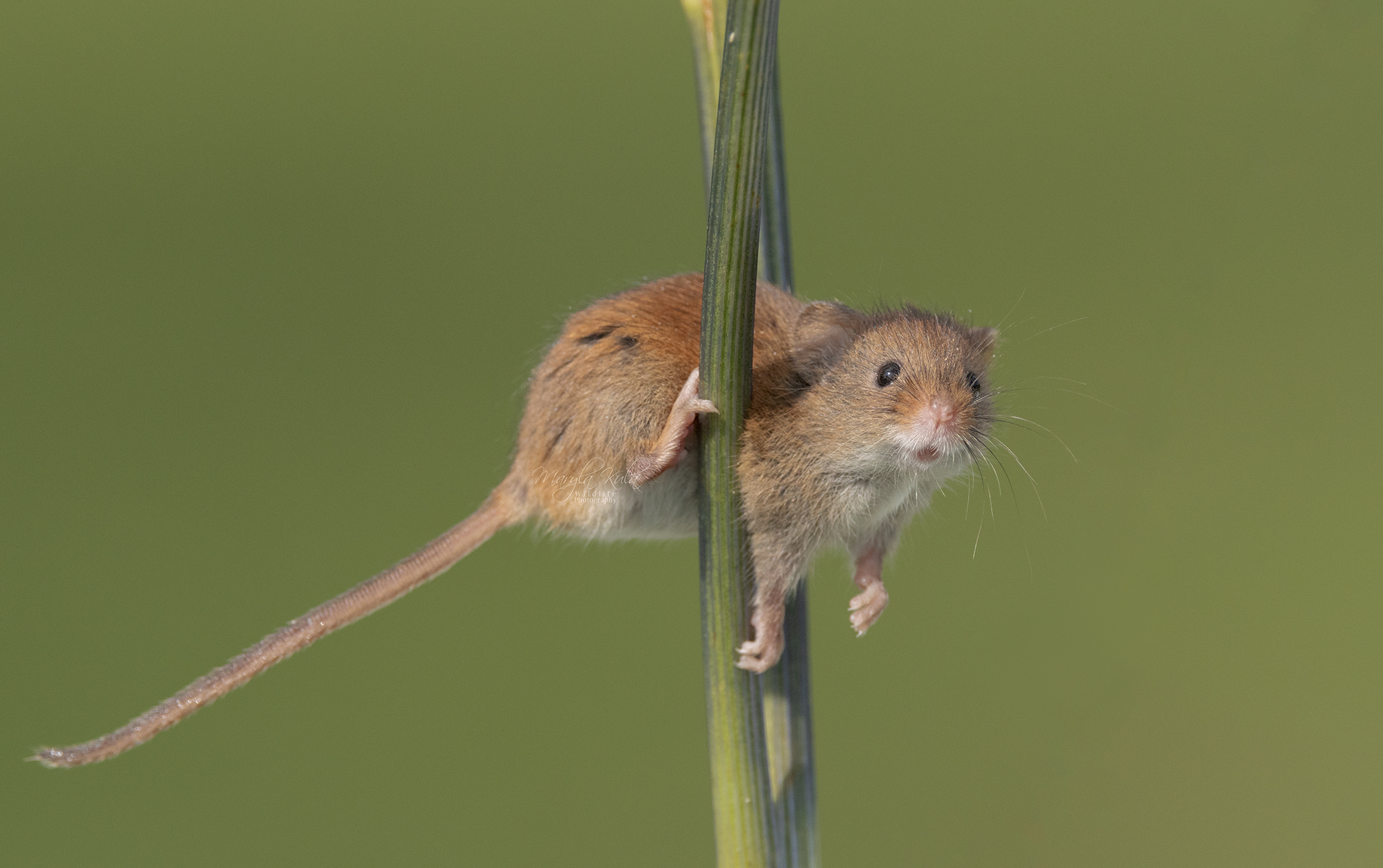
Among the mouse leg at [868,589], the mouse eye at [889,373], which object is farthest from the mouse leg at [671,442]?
the mouse leg at [868,589]

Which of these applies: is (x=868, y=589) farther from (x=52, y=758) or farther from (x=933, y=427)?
(x=52, y=758)

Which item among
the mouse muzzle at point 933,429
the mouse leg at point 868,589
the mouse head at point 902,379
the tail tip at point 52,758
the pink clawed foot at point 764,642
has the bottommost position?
the tail tip at point 52,758

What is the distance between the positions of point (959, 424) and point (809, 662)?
17.9 inches

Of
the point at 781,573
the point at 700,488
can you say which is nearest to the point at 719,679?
the point at 700,488

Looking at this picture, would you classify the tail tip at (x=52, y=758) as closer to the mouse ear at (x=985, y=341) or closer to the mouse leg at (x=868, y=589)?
the mouse leg at (x=868, y=589)

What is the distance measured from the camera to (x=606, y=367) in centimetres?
214

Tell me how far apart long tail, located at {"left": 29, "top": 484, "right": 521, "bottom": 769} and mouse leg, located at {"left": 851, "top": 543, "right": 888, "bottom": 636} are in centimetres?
71

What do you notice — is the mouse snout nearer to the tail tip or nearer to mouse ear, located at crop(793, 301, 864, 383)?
mouse ear, located at crop(793, 301, 864, 383)

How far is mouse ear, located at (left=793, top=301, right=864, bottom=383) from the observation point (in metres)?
2.07

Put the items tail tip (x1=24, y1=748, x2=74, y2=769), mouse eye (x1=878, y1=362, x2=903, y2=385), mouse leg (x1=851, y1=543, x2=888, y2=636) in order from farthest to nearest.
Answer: mouse leg (x1=851, y1=543, x2=888, y2=636) < mouse eye (x1=878, y1=362, x2=903, y2=385) < tail tip (x1=24, y1=748, x2=74, y2=769)

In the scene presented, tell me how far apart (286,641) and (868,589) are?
41.1 inches

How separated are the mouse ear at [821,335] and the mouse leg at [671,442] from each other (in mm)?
204

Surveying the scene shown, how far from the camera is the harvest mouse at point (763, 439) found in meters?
1.95

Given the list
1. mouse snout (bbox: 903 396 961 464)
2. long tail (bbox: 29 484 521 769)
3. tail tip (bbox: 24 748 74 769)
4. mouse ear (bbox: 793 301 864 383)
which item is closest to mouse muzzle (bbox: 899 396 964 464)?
mouse snout (bbox: 903 396 961 464)
